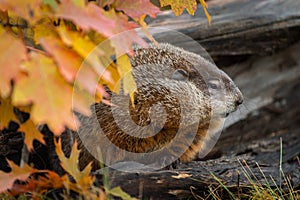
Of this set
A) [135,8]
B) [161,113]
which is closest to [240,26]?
[161,113]

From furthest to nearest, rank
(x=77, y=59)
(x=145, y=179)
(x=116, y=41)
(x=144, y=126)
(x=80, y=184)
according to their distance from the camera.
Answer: (x=144, y=126) < (x=145, y=179) < (x=80, y=184) < (x=116, y=41) < (x=77, y=59)

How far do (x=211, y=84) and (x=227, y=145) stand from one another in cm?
159

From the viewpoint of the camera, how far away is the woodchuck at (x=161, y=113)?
3.21m

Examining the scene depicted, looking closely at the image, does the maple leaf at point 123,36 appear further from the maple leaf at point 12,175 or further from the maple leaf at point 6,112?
the maple leaf at point 12,175

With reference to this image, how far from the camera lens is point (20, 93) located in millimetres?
1734

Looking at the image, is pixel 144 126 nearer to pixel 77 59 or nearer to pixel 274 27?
pixel 77 59

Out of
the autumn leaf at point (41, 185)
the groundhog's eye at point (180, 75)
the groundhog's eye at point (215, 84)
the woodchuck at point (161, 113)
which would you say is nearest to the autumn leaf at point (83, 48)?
the autumn leaf at point (41, 185)

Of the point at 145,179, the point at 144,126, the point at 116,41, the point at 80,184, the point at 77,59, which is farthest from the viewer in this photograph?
the point at 144,126

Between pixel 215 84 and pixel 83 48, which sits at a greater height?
pixel 83 48

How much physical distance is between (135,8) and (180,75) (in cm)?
107

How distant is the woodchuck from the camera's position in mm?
3205

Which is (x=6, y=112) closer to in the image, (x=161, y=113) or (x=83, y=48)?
(x=83, y=48)

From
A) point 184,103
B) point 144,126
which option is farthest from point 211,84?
point 144,126

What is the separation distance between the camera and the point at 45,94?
1748 millimetres
